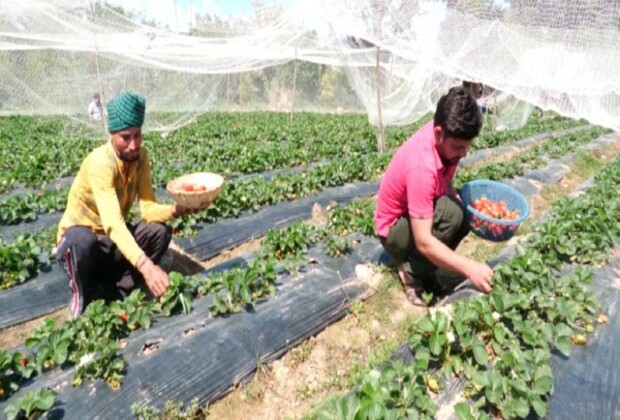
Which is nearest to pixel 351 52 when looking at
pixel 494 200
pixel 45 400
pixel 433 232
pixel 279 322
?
pixel 494 200

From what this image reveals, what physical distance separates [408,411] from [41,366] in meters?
1.96

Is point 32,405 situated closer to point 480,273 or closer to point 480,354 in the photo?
point 480,354

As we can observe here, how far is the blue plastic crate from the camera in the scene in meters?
3.32

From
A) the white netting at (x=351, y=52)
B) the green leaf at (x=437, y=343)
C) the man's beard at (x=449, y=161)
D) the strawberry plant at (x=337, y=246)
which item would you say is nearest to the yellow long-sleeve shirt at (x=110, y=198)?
the strawberry plant at (x=337, y=246)

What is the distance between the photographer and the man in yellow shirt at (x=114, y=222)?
2930 millimetres

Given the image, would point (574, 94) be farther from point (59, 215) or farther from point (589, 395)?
point (59, 215)

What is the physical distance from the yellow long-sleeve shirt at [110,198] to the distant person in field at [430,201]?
1.78 metres

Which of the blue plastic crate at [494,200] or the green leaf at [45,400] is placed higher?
the blue plastic crate at [494,200]

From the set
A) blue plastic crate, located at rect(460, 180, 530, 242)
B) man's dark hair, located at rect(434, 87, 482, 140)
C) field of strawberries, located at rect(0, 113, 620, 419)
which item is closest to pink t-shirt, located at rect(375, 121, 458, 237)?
man's dark hair, located at rect(434, 87, 482, 140)

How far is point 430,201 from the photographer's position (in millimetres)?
2914

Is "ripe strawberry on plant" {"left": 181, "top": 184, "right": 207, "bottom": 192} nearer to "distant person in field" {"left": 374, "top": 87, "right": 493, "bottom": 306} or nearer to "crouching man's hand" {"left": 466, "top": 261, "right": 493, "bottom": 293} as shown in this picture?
"distant person in field" {"left": 374, "top": 87, "right": 493, "bottom": 306}

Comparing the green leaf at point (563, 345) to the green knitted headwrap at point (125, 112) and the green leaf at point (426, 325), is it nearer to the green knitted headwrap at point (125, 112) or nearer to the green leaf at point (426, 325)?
the green leaf at point (426, 325)

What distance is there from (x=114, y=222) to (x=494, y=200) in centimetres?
322

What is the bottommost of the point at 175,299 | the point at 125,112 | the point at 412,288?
the point at 412,288
